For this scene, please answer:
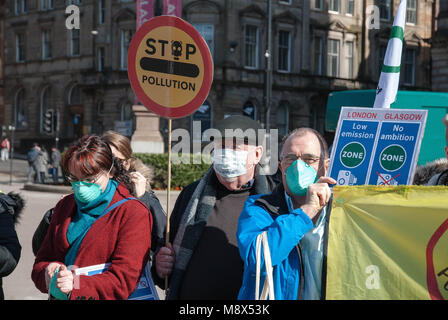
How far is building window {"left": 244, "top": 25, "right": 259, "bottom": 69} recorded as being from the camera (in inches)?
1428

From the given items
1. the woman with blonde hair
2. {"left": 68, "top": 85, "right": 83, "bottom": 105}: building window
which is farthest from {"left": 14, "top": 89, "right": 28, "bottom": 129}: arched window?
the woman with blonde hair

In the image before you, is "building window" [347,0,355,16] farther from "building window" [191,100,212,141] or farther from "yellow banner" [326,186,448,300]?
"yellow banner" [326,186,448,300]

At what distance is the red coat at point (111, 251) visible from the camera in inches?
115

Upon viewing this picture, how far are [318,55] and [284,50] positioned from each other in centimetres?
278

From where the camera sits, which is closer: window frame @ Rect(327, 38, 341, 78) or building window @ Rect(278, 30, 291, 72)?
building window @ Rect(278, 30, 291, 72)

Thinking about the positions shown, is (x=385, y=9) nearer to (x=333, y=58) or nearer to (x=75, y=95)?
(x=333, y=58)

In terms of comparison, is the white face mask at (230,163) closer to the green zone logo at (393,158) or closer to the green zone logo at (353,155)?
the green zone logo at (353,155)

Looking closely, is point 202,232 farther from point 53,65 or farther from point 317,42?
point 53,65

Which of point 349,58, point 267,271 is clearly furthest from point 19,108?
point 267,271

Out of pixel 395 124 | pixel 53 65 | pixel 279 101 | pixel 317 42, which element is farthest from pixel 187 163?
pixel 53 65

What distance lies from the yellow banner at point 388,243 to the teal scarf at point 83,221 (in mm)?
1218

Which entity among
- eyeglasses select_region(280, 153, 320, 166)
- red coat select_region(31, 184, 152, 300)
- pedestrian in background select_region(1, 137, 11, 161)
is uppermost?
eyeglasses select_region(280, 153, 320, 166)

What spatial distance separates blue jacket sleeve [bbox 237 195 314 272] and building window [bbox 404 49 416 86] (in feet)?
137
